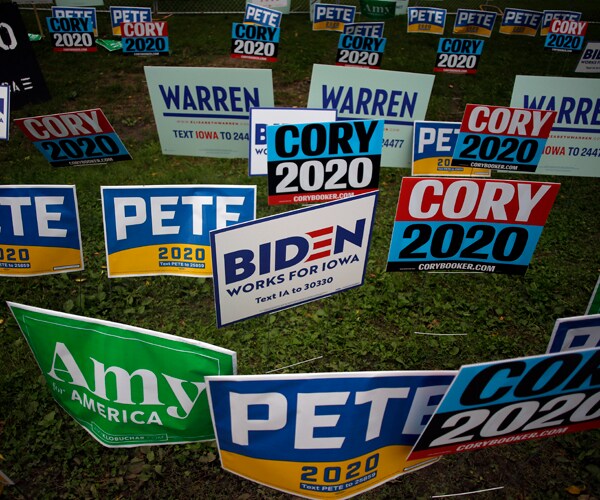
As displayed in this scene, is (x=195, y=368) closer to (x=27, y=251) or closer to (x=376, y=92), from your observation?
(x=27, y=251)

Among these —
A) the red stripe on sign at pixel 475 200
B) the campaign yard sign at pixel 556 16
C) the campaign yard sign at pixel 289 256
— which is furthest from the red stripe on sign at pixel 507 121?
the campaign yard sign at pixel 556 16

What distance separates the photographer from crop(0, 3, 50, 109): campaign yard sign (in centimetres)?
890

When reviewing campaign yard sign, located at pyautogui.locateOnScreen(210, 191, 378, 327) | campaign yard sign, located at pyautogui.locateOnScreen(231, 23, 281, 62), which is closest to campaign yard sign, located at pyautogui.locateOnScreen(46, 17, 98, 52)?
campaign yard sign, located at pyautogui.locateOnScreen(231, 23, 281, 62)

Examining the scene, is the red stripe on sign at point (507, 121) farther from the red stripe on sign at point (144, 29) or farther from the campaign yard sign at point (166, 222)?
the red stripe on sign at point (144, 29)

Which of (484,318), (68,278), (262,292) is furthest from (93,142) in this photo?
(484,318)

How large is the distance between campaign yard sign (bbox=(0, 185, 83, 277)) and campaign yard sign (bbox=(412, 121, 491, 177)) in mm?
4317

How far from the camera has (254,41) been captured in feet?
34.0

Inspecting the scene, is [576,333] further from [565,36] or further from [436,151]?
[565,36]

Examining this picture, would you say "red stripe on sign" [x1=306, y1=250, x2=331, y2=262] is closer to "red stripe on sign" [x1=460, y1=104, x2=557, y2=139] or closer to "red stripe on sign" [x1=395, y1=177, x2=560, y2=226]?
"red stripe on sign" [x1=395, y1=177, x2=560, y2=226]

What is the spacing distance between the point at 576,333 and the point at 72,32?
42.0 feet

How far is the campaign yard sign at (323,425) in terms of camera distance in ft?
7.85

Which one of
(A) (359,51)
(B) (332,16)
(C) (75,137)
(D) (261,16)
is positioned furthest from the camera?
(B) (332,16)

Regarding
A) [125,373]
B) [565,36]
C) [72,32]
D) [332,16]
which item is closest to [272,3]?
[332,16]

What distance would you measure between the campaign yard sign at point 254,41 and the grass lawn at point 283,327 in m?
2.79
